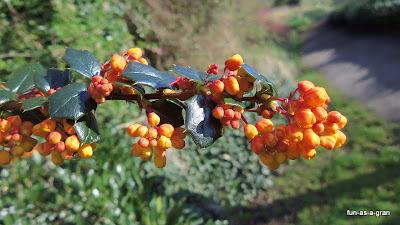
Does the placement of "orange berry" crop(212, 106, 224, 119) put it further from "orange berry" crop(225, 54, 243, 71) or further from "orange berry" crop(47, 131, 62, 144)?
"orange berry" crop(47, 131, 62, 144)

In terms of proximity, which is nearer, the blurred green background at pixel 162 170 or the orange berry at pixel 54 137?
the orange berry at pixel 54 137

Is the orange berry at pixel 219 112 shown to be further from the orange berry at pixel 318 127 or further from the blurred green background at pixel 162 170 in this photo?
the blurred green background at pixel 162 170

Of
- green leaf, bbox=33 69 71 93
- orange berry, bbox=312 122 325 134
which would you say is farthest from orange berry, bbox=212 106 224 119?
green leaf, bbox=33 69 71 93

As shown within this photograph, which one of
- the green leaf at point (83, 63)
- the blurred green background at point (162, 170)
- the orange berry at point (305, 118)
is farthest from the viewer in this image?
the blurred green background at point (162, 170)

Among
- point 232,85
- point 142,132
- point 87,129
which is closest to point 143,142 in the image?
point 142,132

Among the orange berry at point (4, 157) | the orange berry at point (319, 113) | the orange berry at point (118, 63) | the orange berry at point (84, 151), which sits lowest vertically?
the orange berry at point (4, 157)

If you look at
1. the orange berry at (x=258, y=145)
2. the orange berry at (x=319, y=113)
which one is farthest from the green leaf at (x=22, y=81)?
the orange berry at (x=319, y=113)

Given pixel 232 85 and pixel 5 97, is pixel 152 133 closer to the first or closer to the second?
pixel 232 85

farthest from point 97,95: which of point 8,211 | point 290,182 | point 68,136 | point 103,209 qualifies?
point 290,182
